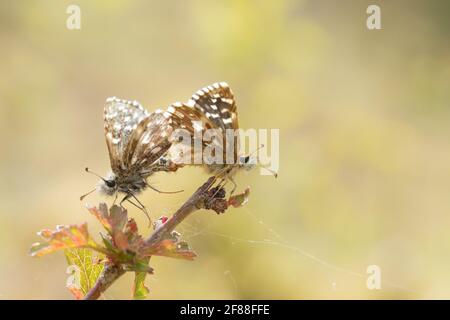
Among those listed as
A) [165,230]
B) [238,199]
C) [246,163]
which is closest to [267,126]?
[246,163]

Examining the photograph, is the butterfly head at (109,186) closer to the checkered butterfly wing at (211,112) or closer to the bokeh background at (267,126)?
the checkered butterfly wing at (211,112)

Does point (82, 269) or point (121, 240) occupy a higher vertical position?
point (121, 240)

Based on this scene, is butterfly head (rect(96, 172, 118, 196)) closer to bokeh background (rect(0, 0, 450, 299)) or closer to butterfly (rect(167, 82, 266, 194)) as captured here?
butterfly (rect(167, 82, 266, 194))

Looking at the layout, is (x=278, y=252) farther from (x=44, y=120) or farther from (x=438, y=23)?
(x=438, y=23)

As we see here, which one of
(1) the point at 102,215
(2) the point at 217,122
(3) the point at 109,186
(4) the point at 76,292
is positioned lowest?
(4) the point at 76,292

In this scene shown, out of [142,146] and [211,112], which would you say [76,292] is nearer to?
[142,146]

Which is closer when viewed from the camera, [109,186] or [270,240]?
[109,186]
